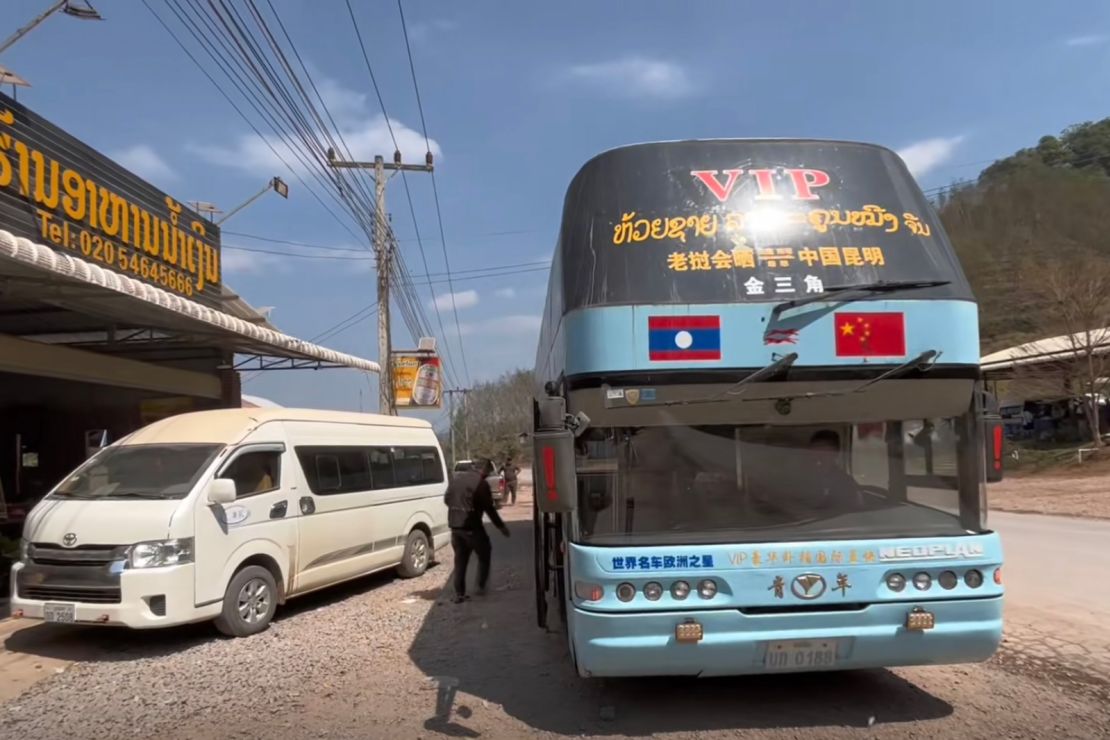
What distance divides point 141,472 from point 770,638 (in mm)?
5913

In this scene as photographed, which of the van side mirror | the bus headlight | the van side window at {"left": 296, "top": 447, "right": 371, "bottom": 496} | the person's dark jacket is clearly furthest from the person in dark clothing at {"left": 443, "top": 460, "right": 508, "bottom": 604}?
the bus headlight

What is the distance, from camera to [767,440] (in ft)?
16.2

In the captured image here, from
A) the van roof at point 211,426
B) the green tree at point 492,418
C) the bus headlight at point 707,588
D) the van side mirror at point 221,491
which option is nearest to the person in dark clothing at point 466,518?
the van roof at point 211,426

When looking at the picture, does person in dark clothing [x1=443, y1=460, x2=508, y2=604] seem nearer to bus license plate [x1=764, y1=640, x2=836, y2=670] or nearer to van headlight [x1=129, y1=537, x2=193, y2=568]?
van headlight [x1=129, y1=537, x2=193, y2=568]

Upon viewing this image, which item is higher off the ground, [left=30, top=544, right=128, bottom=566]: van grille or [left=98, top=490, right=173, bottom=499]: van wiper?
[left=98, top=490, right=173, bottom=499]: van wiper

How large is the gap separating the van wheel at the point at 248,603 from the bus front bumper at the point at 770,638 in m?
4.03

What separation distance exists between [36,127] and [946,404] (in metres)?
12.3

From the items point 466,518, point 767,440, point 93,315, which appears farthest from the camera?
point 93,315

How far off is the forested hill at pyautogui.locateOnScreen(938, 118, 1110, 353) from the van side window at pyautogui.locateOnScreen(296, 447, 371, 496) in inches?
1703

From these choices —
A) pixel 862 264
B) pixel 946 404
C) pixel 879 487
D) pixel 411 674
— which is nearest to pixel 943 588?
pixel 879 487

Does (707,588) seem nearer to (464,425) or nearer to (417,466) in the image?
(417,466)

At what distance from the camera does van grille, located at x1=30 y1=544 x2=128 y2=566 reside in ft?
22.1

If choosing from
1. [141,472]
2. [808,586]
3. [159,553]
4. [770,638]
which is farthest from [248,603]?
[808,586]

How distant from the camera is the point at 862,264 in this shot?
4875 millimetres
